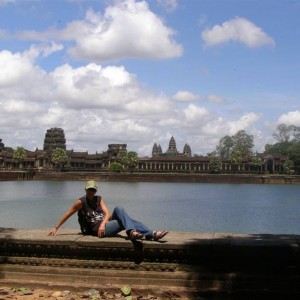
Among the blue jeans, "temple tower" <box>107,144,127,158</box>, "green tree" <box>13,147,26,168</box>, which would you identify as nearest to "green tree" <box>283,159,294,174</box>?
"temple tower" <box>107,144,127,158</box>

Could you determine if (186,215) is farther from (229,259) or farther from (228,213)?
(229,259)

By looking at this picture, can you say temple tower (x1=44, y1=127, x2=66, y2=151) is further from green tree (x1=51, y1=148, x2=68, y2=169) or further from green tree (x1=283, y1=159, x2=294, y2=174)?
green tree (x1=283, y1=159, x2=294, y2=174)

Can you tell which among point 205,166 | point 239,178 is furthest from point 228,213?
point 205,166

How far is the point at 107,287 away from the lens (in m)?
5.76

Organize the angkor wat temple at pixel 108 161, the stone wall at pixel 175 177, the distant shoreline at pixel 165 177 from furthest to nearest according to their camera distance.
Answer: the angkor wat temple at pixel 108 161, the stone wall at pixel 175 177, the distant shoreline at pixel 165 177

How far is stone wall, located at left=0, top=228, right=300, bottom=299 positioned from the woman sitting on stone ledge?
0.38ft

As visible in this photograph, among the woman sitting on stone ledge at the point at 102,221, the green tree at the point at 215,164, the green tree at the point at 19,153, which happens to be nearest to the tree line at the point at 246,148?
the green tree at the point at 215,164

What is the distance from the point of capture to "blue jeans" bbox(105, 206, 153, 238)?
595 cm

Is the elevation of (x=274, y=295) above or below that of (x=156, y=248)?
below

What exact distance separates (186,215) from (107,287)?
28.4 meters

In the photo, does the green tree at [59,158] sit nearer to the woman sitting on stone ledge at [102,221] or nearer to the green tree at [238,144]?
the green tree at [238,144]

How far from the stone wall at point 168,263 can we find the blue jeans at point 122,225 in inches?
Answer: 4.8

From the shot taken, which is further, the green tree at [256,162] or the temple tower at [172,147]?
the temple tower at [172,147]

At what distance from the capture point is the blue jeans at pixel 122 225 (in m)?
5.95
